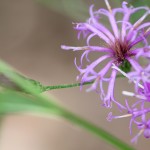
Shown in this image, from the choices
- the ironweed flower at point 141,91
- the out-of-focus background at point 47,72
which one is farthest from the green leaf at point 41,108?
the out-of-focus background at point 47,72

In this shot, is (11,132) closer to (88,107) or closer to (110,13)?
(88,107)

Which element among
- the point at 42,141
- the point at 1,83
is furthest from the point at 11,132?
the point at 1,83

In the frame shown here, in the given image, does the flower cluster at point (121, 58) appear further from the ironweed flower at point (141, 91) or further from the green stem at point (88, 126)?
the green stem at point (88, 126)

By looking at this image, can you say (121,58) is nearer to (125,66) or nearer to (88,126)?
(125,66)

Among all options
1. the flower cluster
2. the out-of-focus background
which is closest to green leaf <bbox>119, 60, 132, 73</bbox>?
the flower cluster

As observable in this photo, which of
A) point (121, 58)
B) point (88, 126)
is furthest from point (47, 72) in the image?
point (88, 126)

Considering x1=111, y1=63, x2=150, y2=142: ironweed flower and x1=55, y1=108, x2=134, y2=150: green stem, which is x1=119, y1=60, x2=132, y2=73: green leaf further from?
x1=55, y1=108, x2=134, y2=150: green stem

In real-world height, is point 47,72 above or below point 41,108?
above

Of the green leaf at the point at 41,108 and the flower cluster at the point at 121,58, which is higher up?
the flower cluster at the point at 121,58
